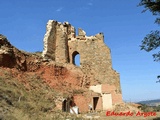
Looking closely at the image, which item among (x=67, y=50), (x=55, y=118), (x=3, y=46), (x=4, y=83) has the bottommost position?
(x=55, y=118)

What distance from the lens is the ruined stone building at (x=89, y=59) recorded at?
70.5 feet

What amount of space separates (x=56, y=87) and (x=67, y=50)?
7.16 metres

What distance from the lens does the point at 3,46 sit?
16516 millimetres

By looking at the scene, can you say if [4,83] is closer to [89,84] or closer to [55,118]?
[55,118]

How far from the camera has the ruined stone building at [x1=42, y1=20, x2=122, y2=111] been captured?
2150 cm

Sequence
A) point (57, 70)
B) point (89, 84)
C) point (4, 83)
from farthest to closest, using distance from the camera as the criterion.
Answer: point (89, 84) < point (57, 70) < point (4, 83)

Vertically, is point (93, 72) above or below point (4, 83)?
above

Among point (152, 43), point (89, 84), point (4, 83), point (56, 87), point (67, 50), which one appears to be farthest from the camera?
point (67, 50)

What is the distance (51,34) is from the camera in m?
24.2

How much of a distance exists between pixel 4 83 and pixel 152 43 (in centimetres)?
967

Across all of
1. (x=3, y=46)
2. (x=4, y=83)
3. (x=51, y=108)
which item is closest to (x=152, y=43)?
(x=51, y=108)

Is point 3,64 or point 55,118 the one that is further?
point 3,64

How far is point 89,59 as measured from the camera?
24.3 m

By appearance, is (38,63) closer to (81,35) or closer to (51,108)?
(51,108)
